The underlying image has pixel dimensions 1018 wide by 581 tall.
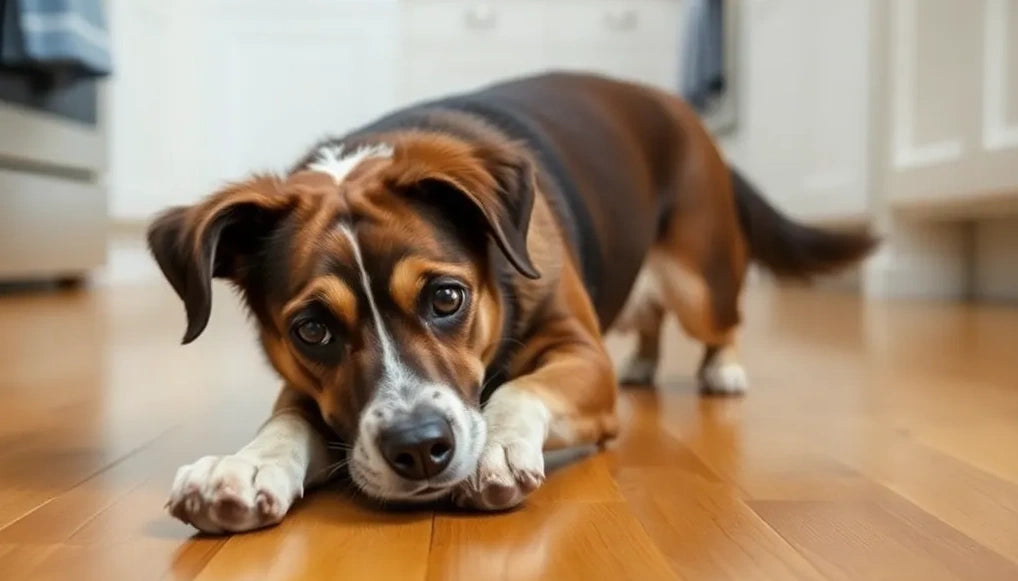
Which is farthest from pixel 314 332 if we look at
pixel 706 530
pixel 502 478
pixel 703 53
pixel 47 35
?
pixel 703 53

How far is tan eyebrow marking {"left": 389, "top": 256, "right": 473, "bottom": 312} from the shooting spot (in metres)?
1.41

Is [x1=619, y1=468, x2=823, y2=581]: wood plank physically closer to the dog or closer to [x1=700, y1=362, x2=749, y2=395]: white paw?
the dog

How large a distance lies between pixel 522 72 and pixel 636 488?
593cm

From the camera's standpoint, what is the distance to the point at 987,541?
47.0 inches

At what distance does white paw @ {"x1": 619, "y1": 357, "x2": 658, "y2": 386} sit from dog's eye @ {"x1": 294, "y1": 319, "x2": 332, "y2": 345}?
Answer: 1266mm

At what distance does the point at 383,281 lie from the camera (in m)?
1.41

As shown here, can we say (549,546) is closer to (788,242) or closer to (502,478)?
(502,478)

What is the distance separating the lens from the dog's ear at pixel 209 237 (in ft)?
4.79

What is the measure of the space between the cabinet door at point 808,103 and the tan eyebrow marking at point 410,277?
3843 mm

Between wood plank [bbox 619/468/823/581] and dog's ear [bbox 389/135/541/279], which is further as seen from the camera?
dog's ear [bbox 389/135/541/279]

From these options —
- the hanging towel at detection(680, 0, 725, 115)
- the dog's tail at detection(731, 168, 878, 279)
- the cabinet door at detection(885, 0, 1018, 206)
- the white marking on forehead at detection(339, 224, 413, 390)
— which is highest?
the hanging towel at detection(680, 0, 725, 115)

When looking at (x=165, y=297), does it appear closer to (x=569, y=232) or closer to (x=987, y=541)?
(x=569, y=232)

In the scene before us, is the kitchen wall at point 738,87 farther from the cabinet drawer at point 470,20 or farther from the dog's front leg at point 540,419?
the dog's front leg at point 540,419

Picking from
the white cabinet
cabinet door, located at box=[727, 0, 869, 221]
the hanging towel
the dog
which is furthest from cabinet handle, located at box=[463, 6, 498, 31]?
the dog
